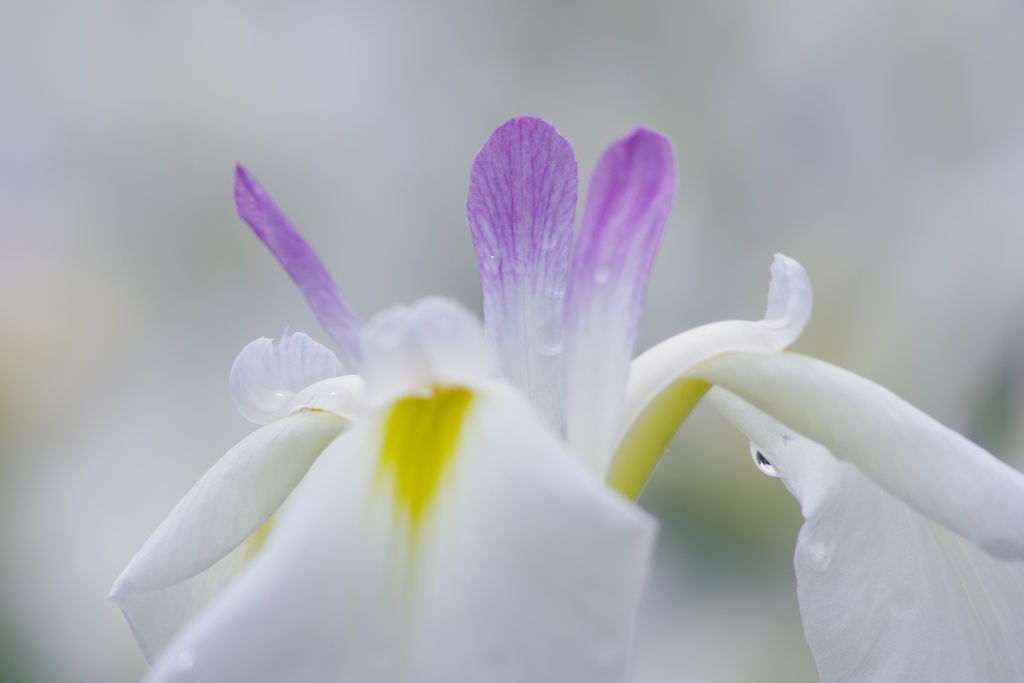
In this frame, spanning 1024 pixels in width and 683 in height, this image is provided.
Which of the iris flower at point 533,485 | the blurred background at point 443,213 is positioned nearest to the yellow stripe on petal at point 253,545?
the iris flower at point 533,485

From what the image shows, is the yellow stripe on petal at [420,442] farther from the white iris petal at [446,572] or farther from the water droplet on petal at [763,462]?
the water droplet on petal at [763,462]

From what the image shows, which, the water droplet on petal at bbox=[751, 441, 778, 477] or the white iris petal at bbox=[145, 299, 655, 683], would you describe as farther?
the water droplet on petal at bbox=[751, 441, 778, 477]

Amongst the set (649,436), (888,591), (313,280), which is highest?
(313,280)

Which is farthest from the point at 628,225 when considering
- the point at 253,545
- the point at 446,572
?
the point at 253,545

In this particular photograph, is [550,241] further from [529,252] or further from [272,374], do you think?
[272,374]

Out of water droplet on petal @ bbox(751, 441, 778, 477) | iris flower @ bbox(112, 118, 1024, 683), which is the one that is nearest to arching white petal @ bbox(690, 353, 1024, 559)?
iris flower @ bbox(112, 118, 1024, 683)

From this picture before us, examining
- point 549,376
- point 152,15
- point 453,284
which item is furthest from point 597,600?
point 152,15

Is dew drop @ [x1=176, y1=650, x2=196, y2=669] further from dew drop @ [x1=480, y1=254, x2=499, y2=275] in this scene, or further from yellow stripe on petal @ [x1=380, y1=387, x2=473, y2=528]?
dew drop @ [x1=480, y1=254, x2=499, y2=275]
